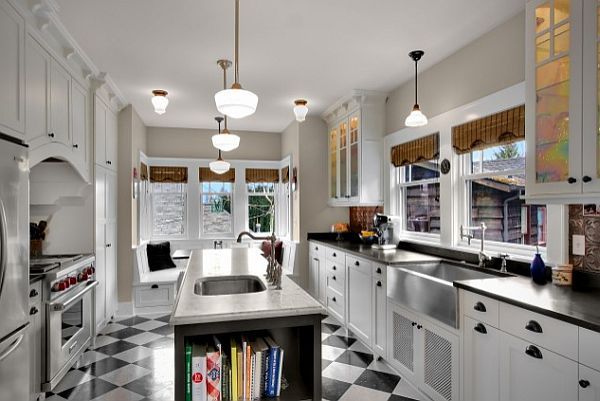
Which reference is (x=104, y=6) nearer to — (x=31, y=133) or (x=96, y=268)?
(x=31, y=133)

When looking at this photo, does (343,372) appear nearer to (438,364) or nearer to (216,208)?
(438,364)

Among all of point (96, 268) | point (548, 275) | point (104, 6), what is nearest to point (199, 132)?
point (96, 268)

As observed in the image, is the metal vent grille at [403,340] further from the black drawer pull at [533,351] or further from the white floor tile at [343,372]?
the black drawer pull at [533,351]

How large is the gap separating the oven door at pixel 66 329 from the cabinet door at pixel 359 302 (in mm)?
2451

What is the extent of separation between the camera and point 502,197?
9.36 ft

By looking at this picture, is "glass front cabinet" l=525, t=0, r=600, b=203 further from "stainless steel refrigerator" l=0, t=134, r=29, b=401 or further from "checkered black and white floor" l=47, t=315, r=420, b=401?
"stainless steel refrigerator" l=0, t=134, r=29, b=401

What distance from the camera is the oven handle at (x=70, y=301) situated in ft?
8.57

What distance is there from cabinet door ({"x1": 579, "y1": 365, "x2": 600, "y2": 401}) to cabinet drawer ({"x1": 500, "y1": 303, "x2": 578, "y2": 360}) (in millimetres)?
59

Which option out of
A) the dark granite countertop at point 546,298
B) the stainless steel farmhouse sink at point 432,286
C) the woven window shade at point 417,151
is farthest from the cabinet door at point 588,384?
the woven window shade at point 417,151

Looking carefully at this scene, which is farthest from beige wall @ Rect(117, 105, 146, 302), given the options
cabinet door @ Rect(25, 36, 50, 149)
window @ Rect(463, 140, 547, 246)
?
window @ Rect(463, 140, 547, 246)

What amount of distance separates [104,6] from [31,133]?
975 mm

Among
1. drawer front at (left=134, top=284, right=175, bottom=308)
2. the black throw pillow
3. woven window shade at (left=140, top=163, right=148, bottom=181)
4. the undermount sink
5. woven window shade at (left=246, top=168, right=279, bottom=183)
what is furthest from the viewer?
woven window shade at (left=246, top=168, right=279, bottom=183)

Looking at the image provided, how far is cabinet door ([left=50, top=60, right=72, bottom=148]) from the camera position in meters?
2.79

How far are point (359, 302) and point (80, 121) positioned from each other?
3136 millimetres
